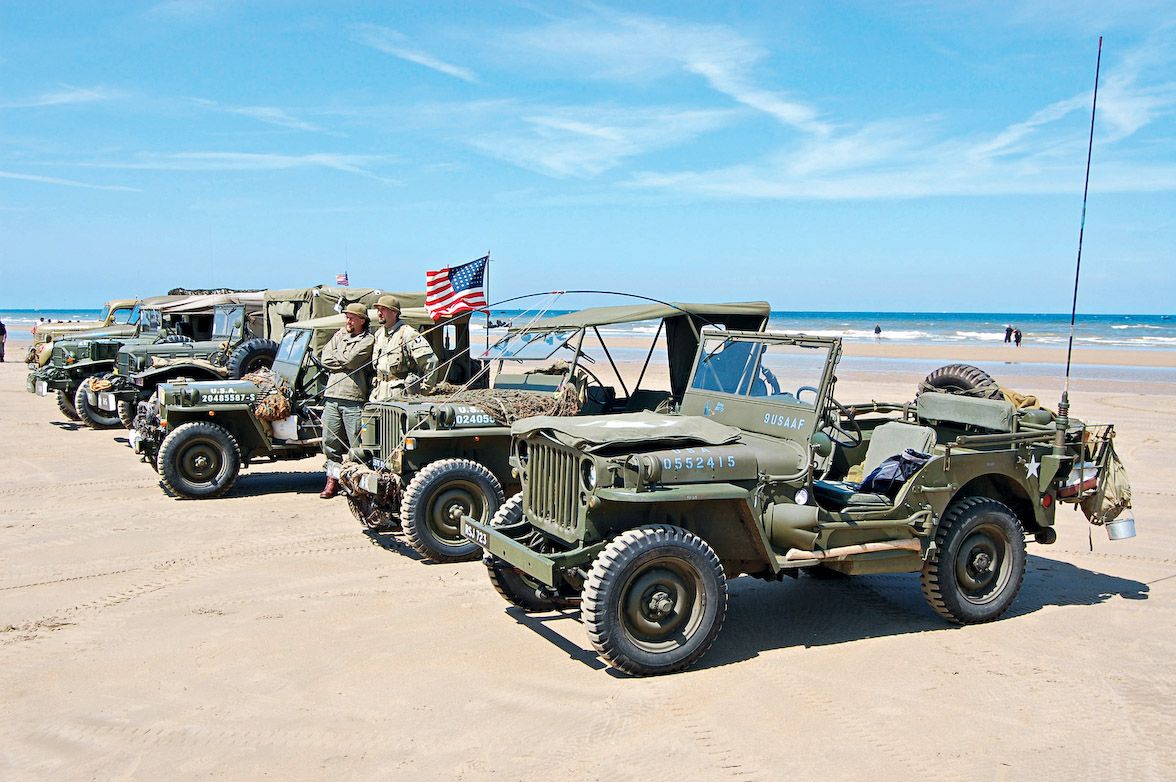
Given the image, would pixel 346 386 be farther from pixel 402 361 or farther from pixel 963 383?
pixel 963 383

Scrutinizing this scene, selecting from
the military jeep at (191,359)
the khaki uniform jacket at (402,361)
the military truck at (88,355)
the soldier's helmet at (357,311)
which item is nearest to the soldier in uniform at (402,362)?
the khaki uniform jacket at (402,361)

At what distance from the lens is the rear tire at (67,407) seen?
1734 cm

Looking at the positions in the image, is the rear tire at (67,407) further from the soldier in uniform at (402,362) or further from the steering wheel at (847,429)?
the steering wheel at (847,429)

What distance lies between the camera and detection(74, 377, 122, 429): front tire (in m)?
16.5

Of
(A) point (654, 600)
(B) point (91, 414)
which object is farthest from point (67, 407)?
(A) point (654, 600)

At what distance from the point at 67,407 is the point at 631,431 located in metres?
15.1

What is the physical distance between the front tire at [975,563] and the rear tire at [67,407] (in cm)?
1559

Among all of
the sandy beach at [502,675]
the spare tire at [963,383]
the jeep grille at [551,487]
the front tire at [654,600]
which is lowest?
the sandy beach at [502,675]

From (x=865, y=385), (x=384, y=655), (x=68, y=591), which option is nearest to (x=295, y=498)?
(x=68, y=591)

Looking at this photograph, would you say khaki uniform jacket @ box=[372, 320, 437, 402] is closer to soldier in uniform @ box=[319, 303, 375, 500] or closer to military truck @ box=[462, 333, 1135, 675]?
soldier in uniform @ box=[319, 303, 375, 500]

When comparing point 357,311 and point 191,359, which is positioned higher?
point 357,311

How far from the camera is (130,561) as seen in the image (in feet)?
25.8

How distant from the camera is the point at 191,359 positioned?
1379 centimetres

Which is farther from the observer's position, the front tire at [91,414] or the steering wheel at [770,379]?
the front tire at [91,414]
